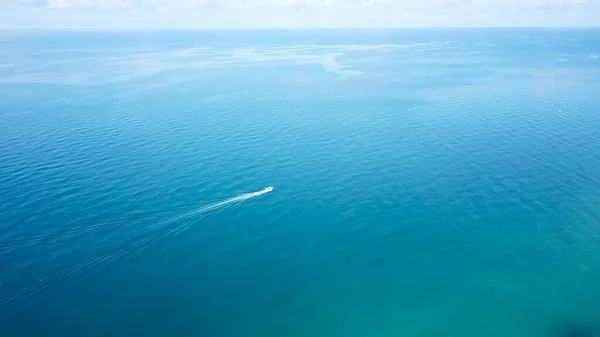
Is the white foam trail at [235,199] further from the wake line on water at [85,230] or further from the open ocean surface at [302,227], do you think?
the open ocean surface at [302,227]

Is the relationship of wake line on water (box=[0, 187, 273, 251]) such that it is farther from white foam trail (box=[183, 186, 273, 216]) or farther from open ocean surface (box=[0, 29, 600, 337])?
open ocean surface (box=[0, 29, 600, 337])

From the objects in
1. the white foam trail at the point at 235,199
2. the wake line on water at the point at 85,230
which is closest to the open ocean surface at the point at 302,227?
the wake line on water at the point at 85,230

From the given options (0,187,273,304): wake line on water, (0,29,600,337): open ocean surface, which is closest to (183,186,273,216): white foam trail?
(0,187,273,304): wake line on water

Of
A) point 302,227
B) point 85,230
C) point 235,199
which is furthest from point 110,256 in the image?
point 302,227

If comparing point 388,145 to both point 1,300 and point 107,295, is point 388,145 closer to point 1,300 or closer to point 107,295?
point 107,295

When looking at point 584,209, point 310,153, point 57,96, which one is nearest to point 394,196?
point 310,153
